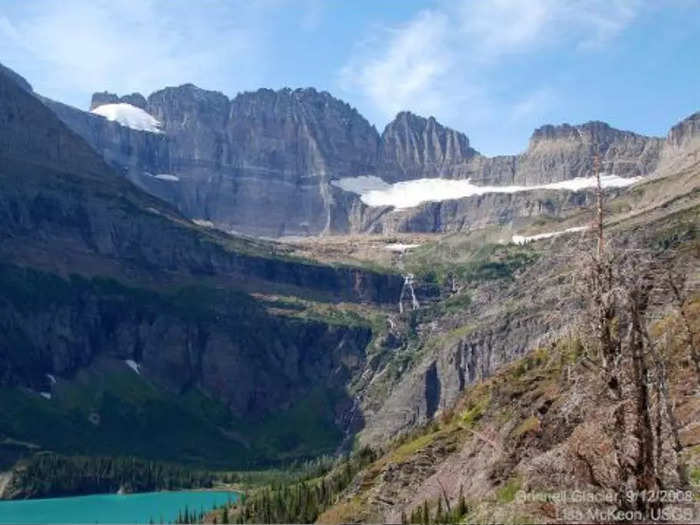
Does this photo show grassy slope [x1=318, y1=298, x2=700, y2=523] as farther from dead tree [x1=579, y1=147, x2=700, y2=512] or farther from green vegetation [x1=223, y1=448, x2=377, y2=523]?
dead tree [x1=579, y1=147, x2=700, y2=512]

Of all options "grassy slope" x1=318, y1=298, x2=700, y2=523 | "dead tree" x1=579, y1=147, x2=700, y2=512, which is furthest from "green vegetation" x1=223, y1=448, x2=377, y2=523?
"dead tree" x1=579, y1=147, x2=700, y2=512

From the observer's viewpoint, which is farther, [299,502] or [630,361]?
[299,502]

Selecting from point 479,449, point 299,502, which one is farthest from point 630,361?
point 299,502

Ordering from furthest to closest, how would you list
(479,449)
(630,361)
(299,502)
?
(299,502) < (479,449) < (630,361)

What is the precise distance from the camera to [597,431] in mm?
18500

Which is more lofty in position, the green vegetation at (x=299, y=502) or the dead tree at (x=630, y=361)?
the dead tree at (x=630, y=361)

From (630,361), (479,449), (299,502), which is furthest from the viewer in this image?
(299,502)

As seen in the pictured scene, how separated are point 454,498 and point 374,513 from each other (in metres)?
22.1

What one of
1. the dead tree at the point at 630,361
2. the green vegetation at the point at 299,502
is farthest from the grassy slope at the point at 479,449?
the dead tree at the point at 630,361

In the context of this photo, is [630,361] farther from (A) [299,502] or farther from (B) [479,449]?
(A) [299,502]

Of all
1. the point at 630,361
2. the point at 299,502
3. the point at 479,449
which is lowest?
the point at 299,502

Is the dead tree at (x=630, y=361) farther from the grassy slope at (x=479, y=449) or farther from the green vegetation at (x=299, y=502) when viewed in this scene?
the green vegetation at (x=299, y=502)

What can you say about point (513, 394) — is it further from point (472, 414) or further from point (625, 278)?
point (625, 278)

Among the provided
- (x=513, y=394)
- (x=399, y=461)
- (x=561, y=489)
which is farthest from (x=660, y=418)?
(x=399, y=461)
